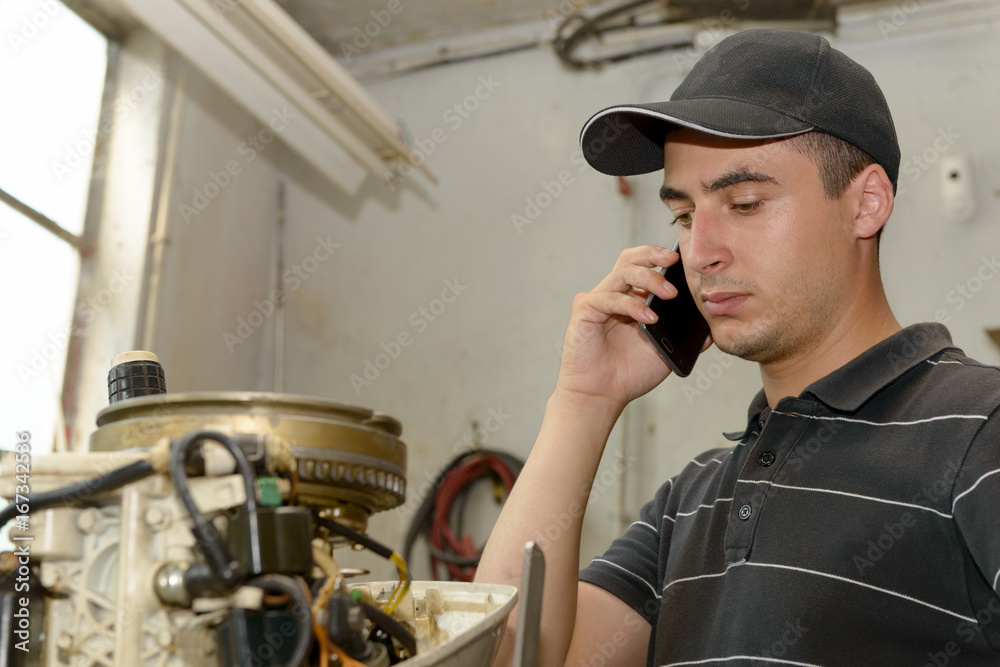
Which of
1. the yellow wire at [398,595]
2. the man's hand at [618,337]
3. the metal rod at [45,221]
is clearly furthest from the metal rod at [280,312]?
the yellow wire at [398,595]

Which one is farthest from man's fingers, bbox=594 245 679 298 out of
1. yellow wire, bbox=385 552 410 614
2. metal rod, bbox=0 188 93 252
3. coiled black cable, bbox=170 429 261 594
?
metal rod, bbox=0 188 93 252

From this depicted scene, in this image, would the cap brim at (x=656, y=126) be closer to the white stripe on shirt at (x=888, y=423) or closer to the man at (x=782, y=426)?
the man at (x=782, y=426)

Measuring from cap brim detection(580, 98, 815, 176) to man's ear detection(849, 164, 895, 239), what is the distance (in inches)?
5.0

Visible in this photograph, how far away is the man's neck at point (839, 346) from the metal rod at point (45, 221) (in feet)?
7.26

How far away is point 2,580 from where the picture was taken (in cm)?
56

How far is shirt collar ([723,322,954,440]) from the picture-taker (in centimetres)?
104

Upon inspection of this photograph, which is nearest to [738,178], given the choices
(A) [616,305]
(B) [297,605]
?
(A) [616,305]

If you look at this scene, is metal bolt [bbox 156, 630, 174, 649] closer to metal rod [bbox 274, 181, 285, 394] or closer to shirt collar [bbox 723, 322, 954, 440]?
shirt collar [bbox 723, 322, 954, 440]

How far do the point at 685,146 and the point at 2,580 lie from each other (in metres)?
0.88

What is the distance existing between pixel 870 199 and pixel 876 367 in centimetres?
22

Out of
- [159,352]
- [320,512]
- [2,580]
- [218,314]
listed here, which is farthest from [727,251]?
[218,314]

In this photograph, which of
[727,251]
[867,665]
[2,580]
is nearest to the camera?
[2,580]

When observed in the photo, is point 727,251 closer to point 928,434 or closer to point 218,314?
point 928,434

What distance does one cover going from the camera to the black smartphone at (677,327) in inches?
49.0
